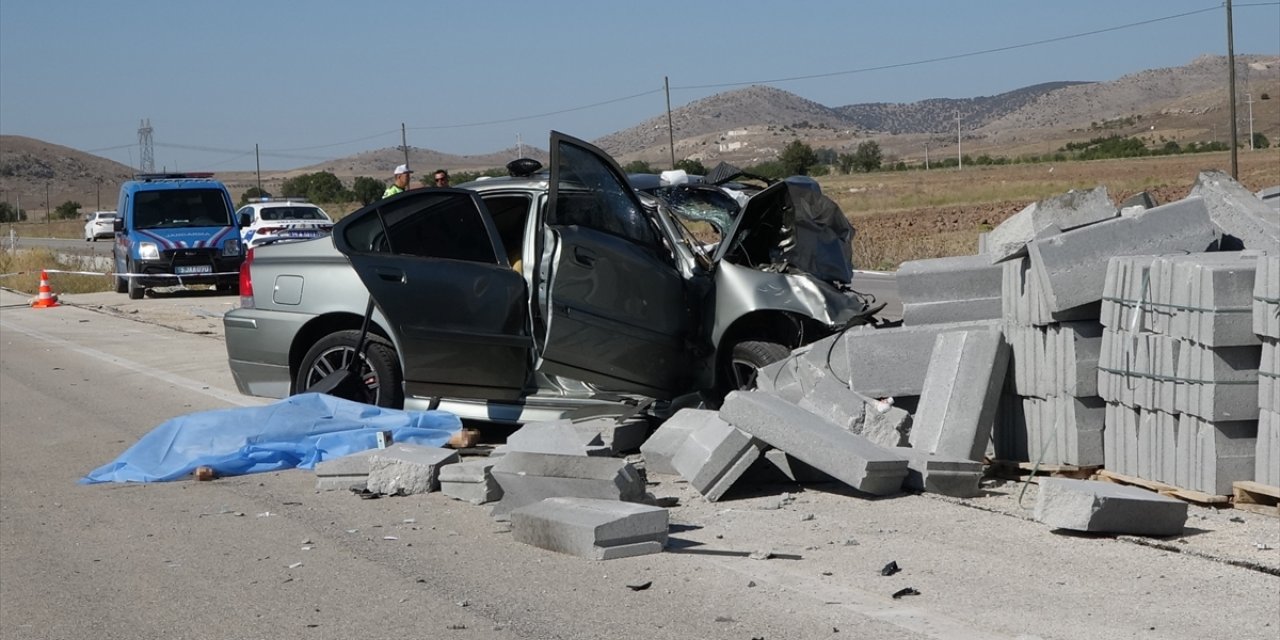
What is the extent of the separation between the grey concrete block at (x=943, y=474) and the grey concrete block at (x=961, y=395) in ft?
0.70

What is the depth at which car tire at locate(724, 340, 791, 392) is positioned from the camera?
9.61 meters

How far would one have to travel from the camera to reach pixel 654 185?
11234mm

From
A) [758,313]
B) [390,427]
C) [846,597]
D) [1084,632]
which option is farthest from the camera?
[758,313]

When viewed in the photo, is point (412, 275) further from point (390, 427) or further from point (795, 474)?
point (795, 474)

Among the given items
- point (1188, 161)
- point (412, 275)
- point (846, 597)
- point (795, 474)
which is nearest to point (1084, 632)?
point (846, 597)

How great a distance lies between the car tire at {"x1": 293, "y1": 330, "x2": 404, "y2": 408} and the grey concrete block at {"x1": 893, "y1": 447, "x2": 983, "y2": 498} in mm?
3789

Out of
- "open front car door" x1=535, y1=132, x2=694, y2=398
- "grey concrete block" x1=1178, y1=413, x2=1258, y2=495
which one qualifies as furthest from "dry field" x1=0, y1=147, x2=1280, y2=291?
"grey concrete block" x1=1178, y1=413, x2=1258, y2=495

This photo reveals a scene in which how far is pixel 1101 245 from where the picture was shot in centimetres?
807

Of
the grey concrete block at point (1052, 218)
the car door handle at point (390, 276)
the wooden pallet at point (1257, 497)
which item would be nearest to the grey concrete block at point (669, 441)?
the car door handle at point (390, 276)

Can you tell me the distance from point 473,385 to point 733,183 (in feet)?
10.8

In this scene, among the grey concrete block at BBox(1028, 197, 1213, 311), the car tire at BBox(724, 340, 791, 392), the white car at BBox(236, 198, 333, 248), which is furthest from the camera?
the white car at BBox(236, 198, 333, 248)

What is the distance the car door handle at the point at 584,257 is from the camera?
9086 millimetres

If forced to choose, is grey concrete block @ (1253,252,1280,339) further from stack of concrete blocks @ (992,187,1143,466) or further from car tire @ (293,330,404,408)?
car tire @ (293,330,404,408)

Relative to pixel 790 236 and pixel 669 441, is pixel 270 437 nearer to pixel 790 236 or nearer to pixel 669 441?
pixel 669 441
